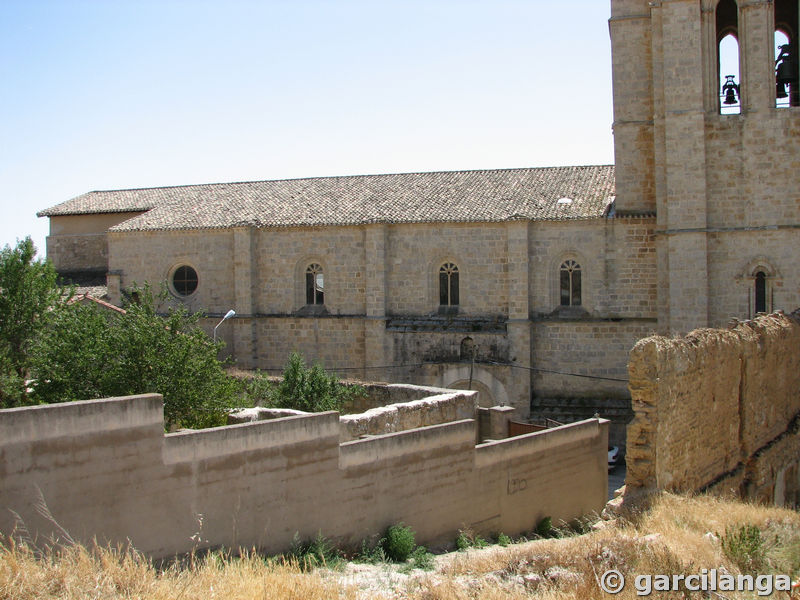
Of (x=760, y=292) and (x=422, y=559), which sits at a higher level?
(x=760, y=292)

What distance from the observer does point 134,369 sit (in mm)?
13836

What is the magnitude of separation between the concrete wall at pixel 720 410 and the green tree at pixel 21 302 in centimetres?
1477

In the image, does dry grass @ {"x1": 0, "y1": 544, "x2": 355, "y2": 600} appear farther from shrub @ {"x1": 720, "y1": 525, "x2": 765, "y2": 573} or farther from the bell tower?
the bell tower

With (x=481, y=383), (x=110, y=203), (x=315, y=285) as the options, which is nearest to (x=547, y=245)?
(x=481, y=383)

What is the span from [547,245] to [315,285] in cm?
820

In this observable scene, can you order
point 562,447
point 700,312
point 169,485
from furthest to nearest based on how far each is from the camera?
1. point 700,312
2. point 562,447
3. point 169,485

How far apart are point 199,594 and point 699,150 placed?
1989 centimetres

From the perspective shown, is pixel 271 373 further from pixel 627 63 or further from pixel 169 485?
pixel 169 485

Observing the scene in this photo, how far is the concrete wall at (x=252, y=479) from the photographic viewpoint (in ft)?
24.8

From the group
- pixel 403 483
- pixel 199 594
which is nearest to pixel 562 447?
pixel 403 483

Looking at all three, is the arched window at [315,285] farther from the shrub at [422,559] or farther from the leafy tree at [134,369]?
the shrub at [422,559]

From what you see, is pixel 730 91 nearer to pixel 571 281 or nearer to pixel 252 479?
pixel 571 281

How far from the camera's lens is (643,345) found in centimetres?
1127

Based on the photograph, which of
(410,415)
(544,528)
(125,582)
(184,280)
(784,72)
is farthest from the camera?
(184,280)
